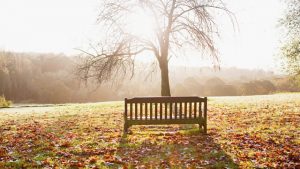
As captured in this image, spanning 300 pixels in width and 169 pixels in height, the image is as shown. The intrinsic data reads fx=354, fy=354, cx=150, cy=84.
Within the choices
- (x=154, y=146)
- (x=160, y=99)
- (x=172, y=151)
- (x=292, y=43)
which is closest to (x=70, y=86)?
(x=292, y=43)

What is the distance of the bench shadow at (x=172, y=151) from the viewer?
7.65 meters

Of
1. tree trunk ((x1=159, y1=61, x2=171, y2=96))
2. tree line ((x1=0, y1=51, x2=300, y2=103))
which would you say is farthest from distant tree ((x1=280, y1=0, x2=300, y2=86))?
tree line ((x1=0, y1=51, x2=300, y2=103))

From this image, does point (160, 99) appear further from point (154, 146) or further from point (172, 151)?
point (172, 151)

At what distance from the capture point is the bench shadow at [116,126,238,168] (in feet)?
25.1

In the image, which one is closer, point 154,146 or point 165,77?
point 154,146

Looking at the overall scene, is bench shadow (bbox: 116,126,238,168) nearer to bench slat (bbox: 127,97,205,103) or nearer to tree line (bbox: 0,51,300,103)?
bench slat (bbox: 127,97,205,103)

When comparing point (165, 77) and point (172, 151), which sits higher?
point (165, 77)

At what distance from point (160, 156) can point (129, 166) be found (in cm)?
119

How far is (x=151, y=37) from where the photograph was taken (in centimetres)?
2136

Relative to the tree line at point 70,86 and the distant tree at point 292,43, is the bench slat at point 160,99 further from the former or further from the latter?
the tree line at point 70,86

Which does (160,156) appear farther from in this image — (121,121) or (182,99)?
(121,121)

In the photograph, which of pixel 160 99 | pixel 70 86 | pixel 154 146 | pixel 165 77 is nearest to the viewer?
pixel 154 146

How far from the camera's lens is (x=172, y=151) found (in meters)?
8.90

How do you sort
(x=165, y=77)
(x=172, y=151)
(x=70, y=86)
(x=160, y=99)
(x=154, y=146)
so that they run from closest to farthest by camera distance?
(x=172, y=151) < (x=154, y=146) < (x=160, y=99) < (x=165, y=77) < (x=70, y=86)
